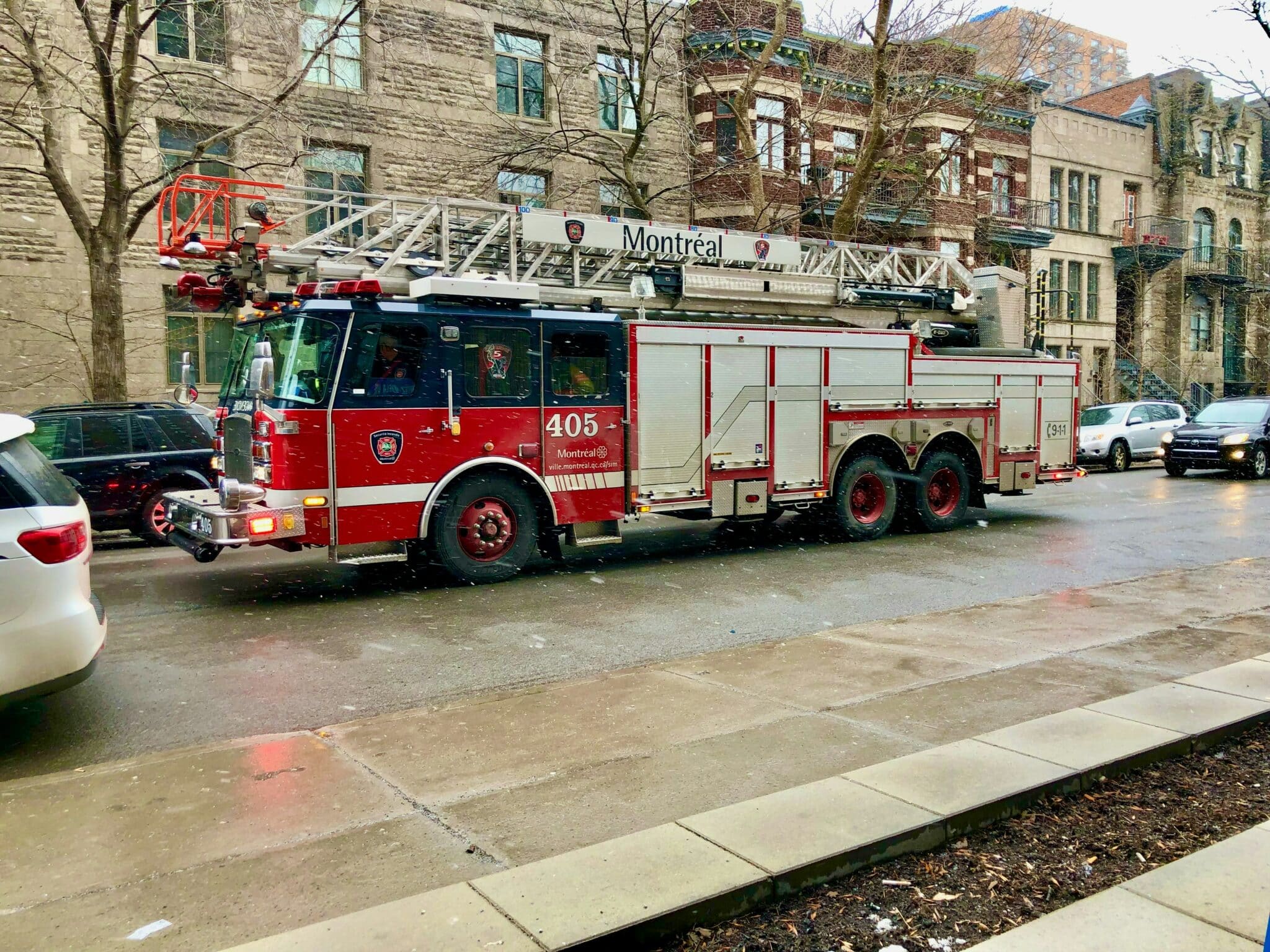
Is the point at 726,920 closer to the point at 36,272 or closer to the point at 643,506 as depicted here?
the point at 643,506

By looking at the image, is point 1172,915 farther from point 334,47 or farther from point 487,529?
point 334,47

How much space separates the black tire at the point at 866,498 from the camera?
12.4 meters

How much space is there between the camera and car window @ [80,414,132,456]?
39.1 feet

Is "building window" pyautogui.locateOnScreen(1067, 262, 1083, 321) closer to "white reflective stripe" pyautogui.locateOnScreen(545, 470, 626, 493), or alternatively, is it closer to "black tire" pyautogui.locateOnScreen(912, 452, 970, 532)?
"black tire" pyautogui.locateOnScreen(912, 452, 970, 532)

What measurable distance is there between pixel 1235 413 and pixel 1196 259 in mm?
23143

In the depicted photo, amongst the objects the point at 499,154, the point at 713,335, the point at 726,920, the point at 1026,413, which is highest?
the point at 499,154

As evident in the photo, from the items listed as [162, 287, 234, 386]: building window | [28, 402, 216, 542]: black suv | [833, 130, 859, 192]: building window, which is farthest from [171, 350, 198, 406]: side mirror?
[833, 130, 859, 192]: building window

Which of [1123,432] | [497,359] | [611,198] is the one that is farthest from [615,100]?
[497,359]

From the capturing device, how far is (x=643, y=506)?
10.6 m

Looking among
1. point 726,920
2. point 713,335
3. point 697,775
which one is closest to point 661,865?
point 726,920

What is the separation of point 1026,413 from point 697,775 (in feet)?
36.5

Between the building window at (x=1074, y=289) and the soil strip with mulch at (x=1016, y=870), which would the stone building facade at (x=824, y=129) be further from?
the soil strip with mulch at (x=1016, y=870)

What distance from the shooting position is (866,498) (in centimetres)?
1284

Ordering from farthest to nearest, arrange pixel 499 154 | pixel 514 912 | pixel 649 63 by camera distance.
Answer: pixel 649 63 → pixel 499 154 → pixel 514 912
